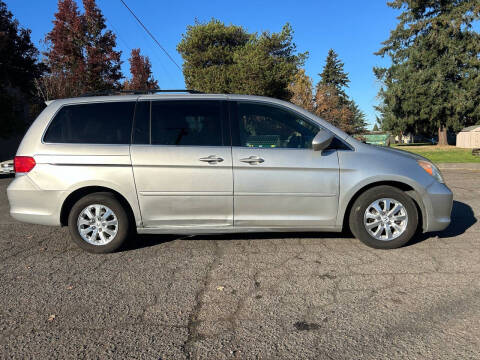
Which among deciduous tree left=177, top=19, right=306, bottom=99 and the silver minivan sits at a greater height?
deciduous tree left=177, top=19, right=306, bottom=99

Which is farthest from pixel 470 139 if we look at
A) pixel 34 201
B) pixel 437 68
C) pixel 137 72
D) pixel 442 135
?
pixel 34 201

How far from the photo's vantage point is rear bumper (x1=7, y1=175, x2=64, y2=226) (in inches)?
159

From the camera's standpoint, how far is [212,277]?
3365mm

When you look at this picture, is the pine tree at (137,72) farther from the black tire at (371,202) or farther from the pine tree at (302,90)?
the black tire at (371,202)

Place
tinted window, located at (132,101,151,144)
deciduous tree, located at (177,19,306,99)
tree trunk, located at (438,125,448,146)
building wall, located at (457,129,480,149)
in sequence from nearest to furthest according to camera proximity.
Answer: tinted window, located at (132,101,151,144) → deciduous tree, located at (177,19,306,99) → tree trunk, located at (438,125,448,146) → building wall, located at (457,129,480,149)

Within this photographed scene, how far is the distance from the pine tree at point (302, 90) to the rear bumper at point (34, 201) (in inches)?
1144

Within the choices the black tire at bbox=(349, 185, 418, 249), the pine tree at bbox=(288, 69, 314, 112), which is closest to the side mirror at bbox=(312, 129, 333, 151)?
the black tire at bbox=(349, 185, 418, 249)

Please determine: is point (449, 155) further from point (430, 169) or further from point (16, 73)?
point (16, 73)

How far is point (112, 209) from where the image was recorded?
4051 mm

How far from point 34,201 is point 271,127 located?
9.66 feet

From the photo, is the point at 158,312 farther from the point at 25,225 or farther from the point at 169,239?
the point at 25,225

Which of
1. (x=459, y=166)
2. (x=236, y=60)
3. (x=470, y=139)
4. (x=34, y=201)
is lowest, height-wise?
(x=459, y=166)

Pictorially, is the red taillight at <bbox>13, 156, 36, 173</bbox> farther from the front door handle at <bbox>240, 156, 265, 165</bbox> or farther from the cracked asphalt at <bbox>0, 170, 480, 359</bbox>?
the front door handle at <bbox>240, 156, 265, 165</bbox>

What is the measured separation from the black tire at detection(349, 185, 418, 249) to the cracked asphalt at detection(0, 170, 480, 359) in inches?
5.0
